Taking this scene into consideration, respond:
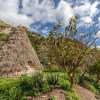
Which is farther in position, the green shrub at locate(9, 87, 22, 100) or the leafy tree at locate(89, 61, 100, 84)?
the leafy tree at locate(89, 61, 100, 84)

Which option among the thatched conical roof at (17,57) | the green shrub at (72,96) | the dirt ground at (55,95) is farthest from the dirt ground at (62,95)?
the thatched conical roof at (17,57)

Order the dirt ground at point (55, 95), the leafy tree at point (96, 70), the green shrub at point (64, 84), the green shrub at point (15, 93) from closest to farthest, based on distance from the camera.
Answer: the green shrub at point (15, 93) < the dirt ground at point (55, 95) < the green shrub at point (64, 84) < the leafy tree at point (96, 70)

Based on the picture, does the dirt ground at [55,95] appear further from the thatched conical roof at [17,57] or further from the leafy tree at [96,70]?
the leafy tree at [96,70]

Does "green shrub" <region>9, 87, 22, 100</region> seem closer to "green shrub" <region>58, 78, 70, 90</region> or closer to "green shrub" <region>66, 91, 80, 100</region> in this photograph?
"green shrub" <region>66, 91, 80, 100</region>

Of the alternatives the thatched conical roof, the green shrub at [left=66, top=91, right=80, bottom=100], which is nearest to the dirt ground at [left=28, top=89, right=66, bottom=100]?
the green shrub at [left=66, top=91, right=80, bottom=100]

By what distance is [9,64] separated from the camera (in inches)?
992

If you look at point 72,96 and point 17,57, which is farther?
point 17,57

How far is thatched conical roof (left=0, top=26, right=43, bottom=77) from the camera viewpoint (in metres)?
25.0

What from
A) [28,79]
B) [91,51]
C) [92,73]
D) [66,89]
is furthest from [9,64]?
[92,73]

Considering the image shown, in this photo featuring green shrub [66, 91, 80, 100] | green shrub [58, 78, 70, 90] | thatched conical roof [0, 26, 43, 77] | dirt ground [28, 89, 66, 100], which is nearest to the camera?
dirt ground [28, 89, 66, 100]

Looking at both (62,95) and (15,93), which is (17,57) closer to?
(15,93)

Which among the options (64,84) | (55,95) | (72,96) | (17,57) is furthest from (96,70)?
(55,95)

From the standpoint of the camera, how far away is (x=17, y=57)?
26.2 m

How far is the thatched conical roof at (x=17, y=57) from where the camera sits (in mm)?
25000
